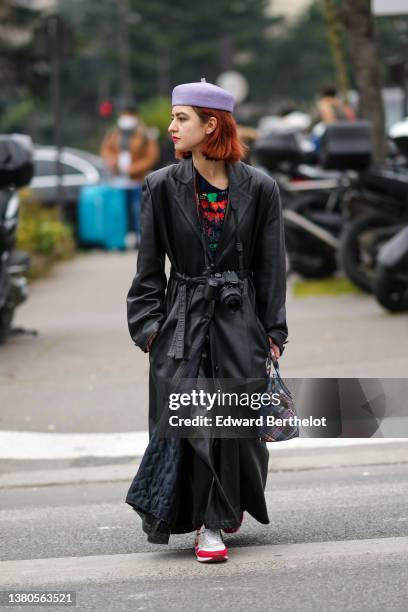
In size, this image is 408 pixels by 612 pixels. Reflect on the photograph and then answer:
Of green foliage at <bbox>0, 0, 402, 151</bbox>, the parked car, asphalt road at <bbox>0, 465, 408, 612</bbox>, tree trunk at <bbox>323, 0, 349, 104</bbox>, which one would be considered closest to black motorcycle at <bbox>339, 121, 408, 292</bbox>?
tree trunk at <bbox>323, 0, 349, 104</bbox>

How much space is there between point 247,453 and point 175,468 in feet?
0.91

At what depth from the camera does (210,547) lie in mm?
5789

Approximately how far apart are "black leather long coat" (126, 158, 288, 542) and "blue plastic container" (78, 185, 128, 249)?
15669 mm

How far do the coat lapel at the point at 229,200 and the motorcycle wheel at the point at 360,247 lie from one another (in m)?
7.69

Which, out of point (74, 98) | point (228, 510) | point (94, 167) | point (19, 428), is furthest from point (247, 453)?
point (74, 98)

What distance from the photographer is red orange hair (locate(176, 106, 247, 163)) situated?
5.75 meters

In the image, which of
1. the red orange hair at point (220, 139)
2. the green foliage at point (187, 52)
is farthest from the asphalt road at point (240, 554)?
the green foliage at point (187, 52)

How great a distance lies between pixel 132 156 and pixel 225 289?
17.4m

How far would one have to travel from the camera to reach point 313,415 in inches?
228

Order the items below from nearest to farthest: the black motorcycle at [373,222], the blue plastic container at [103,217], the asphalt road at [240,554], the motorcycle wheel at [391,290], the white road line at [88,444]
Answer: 1. the asphalt road at [240,554]
2. the white road line at [88,444]
3. the motorcycle wheel at [391,290]
4. the black motorcycle at [373,222]
5. the blue plastic container at [103,217]

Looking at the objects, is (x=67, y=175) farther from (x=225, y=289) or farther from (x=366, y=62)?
(x=225, y=289)

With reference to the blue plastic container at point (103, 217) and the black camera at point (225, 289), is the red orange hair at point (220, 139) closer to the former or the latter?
the black camera at point (225, 289)

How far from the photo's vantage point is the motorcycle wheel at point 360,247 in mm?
13529

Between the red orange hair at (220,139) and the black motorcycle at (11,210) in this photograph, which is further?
the black motorcycle at (11,210)
